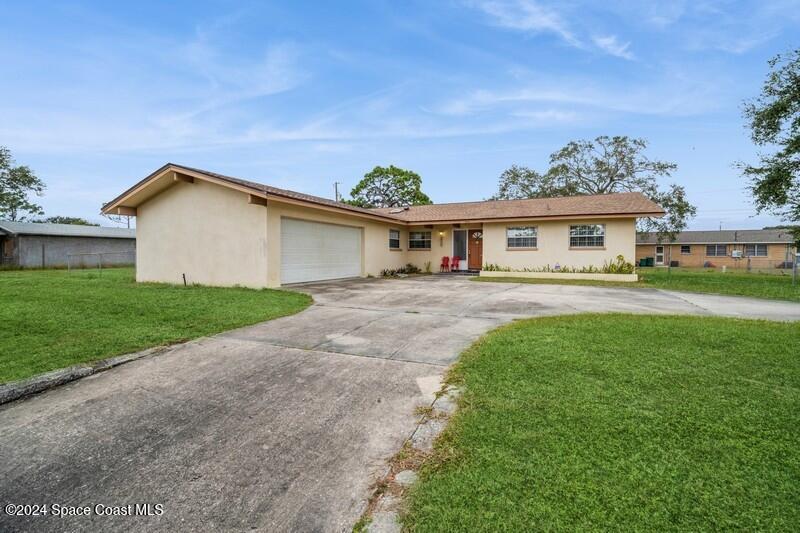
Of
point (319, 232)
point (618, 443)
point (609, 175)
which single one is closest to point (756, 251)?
point (609, 175)

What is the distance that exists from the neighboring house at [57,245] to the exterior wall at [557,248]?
65.0ft

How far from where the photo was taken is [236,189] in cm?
1118

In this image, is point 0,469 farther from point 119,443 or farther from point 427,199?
point 427,199

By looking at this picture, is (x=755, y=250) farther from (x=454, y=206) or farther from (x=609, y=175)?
(x=454, y=206)

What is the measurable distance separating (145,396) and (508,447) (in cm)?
338

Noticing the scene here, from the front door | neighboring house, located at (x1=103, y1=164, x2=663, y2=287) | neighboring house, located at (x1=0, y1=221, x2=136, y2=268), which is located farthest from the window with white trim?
neighboring house, located at (x1=0, y1=221, x2=136, y2=268)

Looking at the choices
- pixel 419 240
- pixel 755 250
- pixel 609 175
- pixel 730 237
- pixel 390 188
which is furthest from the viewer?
pixel 390 188

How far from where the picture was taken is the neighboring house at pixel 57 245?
21.4 meters

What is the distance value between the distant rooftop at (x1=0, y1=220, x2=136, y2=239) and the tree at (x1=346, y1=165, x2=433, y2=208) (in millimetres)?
22222

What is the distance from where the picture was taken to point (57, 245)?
2305 cm

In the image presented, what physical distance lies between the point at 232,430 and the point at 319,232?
1122 cm

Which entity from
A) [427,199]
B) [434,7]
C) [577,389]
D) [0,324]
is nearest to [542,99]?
[434,7]

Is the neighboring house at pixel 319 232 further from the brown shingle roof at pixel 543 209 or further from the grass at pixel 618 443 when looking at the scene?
the grass at pixel 618 443

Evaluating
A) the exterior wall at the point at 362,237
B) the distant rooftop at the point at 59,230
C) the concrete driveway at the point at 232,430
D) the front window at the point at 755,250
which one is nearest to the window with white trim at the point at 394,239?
the exterior wall at the point at 362,237
